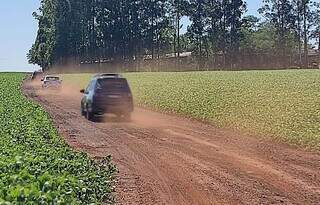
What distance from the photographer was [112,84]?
2473 cm

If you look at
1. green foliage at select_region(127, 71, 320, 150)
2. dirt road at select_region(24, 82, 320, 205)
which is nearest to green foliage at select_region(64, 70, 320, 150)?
green foliage at select_region(127, 71, 320, 150)

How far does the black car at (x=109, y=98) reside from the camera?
24359mm

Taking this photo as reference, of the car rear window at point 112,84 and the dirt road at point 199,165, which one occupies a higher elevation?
the car rear window at point 112,84

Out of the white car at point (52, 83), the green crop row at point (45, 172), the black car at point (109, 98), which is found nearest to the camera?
the green crop row at point (45, 172)

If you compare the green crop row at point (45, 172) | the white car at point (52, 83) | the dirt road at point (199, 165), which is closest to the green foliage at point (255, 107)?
the dirt road at point (199, 165)

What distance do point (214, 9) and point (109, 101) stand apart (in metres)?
72.7

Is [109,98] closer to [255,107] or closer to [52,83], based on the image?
[255,107]

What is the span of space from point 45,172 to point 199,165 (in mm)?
4544

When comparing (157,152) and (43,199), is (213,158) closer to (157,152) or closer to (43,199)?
(157,152)

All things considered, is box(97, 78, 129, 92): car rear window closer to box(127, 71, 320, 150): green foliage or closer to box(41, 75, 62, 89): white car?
box(127, 71, 320, 150): green foliage

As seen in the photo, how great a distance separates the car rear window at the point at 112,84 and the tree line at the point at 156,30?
66.8 m

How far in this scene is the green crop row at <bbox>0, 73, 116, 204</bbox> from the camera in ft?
24.3

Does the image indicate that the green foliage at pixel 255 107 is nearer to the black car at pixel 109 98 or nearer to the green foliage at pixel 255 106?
the green foliage at pixel 255 106

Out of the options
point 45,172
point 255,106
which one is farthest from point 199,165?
point 255,106
